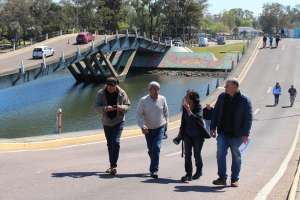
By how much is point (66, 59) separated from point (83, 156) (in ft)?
136

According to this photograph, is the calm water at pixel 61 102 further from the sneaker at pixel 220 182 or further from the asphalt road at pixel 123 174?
the sneaker at pixel 220 182

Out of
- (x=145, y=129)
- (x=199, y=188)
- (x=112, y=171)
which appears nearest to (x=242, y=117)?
(x=199, y=188)

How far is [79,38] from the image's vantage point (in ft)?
215

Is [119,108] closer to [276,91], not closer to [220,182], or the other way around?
[220,182]

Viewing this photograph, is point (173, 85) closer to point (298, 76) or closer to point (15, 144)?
point (298, 76)

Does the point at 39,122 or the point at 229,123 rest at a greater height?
the point at 229,123

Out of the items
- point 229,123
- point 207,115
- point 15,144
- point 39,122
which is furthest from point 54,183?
point 39,122

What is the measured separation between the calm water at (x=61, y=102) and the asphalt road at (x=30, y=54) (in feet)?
11.9

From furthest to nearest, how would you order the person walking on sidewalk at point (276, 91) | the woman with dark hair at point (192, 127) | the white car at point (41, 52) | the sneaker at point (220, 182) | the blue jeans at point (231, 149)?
the white car at point (41, 52) → the person walking on sidewalk at point (276, 91) → the woman with dark hair at point (192, 127) → the sneaker at point (220, 182) → the blue jeans at point (231, 149)

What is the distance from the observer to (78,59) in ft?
187

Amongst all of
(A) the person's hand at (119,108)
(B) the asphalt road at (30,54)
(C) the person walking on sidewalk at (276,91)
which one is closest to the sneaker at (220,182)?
(A) the person's hand at (119,108)

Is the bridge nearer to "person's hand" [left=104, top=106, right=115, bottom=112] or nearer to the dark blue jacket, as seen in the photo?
"person's hand" [left=104, top=106, right=115, bottom=112]

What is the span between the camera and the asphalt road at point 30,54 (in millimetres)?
48469

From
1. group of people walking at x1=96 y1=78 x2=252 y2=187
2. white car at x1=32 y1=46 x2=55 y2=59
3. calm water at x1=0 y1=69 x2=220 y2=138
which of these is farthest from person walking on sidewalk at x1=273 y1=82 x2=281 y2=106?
group of people walking at x1=96 y1=78 x2=252 y2=187
